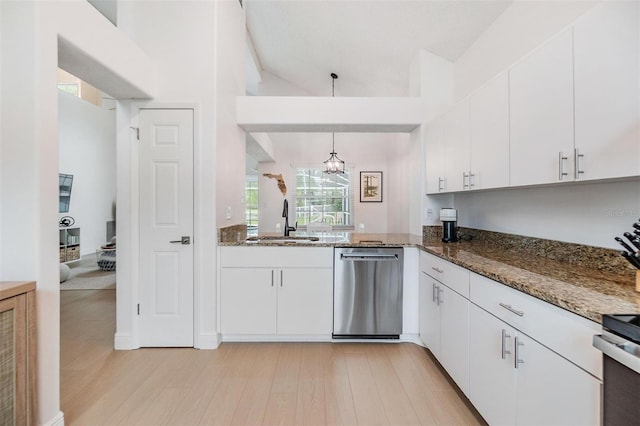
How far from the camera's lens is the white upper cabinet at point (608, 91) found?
3.84 ft

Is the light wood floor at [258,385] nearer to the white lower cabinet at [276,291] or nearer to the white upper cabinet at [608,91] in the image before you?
the white lower cabinet at [276,291]

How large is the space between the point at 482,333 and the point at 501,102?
1.43m

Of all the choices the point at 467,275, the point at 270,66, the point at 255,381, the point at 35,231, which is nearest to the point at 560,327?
the point at 467,275

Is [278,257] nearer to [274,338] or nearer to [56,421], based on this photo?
[274,338]

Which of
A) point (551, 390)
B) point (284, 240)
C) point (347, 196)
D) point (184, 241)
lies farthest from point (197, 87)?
point (347, 196)

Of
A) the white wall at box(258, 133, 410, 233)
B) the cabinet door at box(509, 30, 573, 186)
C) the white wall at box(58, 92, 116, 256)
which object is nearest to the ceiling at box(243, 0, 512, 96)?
the cabinet door at box(509, 30, 573, 186)

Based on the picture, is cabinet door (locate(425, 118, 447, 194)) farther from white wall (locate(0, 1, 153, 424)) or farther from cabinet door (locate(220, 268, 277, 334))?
white wall (locate(0, 1, 153, 424))

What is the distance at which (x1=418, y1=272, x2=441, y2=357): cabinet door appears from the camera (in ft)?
7.43

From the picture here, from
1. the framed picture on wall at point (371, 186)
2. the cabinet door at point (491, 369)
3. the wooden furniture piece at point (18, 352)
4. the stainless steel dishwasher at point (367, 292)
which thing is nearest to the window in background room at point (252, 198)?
the framed picture on wall at point (371, 186)

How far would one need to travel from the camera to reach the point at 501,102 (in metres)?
1.91

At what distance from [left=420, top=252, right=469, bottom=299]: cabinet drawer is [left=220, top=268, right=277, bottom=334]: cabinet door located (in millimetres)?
1338

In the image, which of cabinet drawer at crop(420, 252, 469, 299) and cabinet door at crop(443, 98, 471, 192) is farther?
cabinet door at crop(443, 98, 471, 192)

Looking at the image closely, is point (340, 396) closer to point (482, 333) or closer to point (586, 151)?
point (482, 333)

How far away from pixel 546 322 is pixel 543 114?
3.55ft
